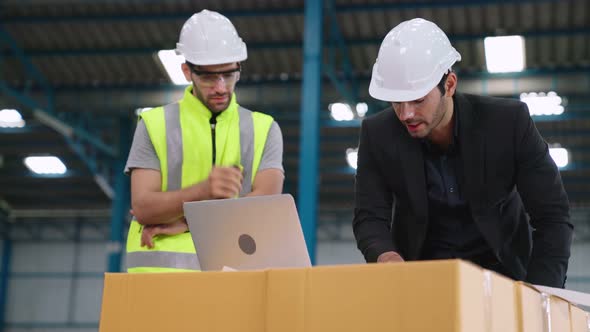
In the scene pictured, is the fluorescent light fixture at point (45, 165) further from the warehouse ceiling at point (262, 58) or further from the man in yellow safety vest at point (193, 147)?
the man in yellow safety vest at point (193, 147)

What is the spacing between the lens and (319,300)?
6.31 ft

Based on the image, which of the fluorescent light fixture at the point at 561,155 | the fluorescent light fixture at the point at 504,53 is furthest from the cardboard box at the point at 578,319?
the fluorescent light fixture at the point at 561,155

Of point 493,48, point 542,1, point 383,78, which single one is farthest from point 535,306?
point 493,48

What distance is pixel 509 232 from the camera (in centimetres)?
317

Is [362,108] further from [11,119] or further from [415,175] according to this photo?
[415,175]

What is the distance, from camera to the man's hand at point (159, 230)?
321 centimetres

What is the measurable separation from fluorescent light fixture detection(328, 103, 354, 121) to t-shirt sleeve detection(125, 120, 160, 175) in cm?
1398

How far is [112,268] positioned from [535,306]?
16.7 meters

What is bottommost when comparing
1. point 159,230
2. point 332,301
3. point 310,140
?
point 332,301

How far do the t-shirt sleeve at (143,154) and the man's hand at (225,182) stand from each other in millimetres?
453

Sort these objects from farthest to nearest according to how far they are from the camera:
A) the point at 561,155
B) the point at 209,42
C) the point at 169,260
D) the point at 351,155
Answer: the point at 351,155 < the point at 561,155 < the point at 209,42 < the point at 169,260

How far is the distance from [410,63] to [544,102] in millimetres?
14406

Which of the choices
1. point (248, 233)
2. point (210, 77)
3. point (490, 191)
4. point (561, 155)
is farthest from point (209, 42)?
point (561, 155)

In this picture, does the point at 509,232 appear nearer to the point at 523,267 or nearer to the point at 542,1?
the point at 523,267
